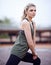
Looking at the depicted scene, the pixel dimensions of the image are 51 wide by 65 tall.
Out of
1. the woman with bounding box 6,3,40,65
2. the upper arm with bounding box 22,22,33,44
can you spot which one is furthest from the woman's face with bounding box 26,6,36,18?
the upper arm with bounding box 22,22,33,44

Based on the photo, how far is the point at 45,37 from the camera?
14375 mm

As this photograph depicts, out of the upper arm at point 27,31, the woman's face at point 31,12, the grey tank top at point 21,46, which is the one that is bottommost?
the grey tank top at point 21,46

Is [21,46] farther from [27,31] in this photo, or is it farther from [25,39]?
[27,31]

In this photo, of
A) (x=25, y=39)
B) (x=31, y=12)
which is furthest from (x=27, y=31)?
(x=31, y=12)

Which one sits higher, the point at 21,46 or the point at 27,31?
the point at 27,31

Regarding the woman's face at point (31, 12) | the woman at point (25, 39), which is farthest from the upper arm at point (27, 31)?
the woman's face at point (31, 12)

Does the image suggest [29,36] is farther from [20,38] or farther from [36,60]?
[36,60]

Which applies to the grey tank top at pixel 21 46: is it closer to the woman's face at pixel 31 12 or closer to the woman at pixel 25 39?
the woman at pixel 25 39

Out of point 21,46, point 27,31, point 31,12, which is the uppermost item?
point 31,12

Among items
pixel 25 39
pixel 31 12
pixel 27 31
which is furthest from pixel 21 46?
pixel 31 12

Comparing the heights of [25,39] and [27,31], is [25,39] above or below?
below

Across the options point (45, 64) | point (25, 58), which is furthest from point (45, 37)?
point (25, 58)

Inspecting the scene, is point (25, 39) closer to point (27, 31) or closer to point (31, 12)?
point (27, 31)

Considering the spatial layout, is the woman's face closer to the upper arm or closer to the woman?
the woman
